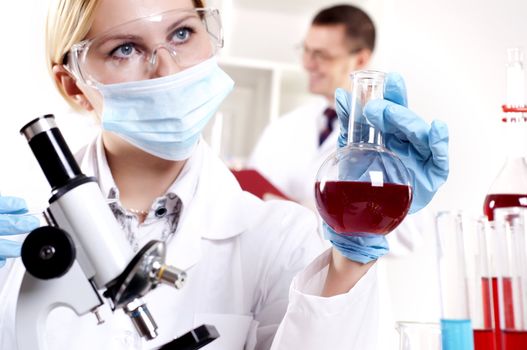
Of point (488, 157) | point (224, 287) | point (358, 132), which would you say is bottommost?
point (224, 287)

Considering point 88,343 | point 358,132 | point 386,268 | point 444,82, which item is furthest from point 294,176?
point 358,132

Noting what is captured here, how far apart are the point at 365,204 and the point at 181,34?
73 centimetres

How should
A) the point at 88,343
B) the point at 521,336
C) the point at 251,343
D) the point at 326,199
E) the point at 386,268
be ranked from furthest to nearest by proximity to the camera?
the point at 386,268 < the point at 251,343 < the point at 88,343 < the point at 326,199 < the point at 521,336

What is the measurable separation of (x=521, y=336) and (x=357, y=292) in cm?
32

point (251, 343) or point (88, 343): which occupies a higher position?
point (88, 343)

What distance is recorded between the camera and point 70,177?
0.92 m

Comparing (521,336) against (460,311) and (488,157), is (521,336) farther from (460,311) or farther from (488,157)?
(488,157)

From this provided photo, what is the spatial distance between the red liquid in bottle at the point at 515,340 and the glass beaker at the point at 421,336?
90 mm

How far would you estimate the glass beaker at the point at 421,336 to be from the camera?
90cm

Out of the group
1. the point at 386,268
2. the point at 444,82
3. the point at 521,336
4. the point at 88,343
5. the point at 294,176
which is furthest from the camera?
the point at 294,176

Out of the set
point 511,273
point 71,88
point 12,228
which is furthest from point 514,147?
point 71,88

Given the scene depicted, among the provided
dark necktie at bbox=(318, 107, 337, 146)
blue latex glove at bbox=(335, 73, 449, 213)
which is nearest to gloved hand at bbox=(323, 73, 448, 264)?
blue latex glove at bbox=(335, 73, 449, 213)

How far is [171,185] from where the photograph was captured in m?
1.63

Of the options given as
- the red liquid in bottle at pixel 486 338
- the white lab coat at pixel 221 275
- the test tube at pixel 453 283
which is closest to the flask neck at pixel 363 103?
the test tube at pixel 453 283
